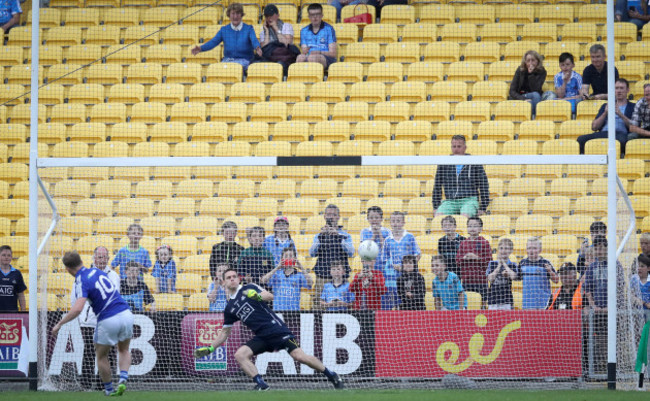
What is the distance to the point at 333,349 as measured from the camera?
10.6 metres

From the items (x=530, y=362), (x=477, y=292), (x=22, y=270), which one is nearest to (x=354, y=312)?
(x=477, y=292)

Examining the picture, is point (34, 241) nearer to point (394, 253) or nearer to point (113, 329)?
point (113, 329)

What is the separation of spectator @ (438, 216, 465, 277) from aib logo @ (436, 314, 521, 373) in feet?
2.44

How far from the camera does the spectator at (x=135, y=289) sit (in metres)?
11.0

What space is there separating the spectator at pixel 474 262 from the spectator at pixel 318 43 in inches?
205

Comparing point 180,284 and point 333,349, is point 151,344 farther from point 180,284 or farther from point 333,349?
point 333,349

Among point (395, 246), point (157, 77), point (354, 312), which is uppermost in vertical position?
point (157, 77)

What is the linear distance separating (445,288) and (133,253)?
408cm

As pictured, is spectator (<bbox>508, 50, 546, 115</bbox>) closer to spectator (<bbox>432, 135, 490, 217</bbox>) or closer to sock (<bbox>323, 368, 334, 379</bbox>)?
spectator (<bbox>432, 135, 490, 217</bbox>)

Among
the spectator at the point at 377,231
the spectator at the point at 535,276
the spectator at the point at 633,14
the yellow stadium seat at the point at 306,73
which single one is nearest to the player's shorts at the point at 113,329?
the spectator at the point at 377,231

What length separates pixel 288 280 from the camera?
1085 cm

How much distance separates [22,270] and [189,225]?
280cm

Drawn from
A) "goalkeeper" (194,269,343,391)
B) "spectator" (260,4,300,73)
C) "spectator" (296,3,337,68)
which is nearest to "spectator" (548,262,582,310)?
"goalkeeper" (194,269,343,391)

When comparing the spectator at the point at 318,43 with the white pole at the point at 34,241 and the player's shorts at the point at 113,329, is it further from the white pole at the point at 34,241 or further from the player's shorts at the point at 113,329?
the player's shorts at the point at 113,329
